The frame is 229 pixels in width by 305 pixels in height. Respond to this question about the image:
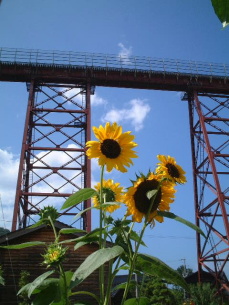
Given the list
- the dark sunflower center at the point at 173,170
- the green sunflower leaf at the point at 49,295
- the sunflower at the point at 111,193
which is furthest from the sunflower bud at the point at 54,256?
the dark sunflower center at the point at 173,170

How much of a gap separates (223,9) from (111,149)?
2.50 ft

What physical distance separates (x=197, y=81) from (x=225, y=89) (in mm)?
1414

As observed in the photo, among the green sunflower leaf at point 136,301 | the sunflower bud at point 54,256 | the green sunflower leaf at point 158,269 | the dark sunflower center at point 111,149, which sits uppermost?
the dark sunflower center at point 111,149

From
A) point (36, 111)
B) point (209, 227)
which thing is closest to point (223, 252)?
point (209, 227)

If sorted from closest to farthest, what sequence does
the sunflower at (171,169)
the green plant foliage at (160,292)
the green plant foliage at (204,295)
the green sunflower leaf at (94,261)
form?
the green sunflower leaf at (94,261), the sunflower at (171,169), the green plant foliage at (160,292), the green plant foliage at (204,295)

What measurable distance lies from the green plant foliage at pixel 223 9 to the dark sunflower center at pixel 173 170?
29.5 inches

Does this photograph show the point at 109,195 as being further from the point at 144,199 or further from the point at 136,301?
the point at 136,301

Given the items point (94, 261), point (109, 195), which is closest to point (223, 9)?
point (94, 261)

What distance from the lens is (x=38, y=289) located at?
926 millimetres

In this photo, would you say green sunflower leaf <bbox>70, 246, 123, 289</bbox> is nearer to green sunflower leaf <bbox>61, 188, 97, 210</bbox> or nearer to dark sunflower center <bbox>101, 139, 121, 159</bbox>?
green sunflower leaf <bbox>61, 188, 97, 210</bbox>

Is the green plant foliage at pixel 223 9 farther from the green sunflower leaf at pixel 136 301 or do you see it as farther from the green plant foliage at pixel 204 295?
the green plant foliage at pixel 204 295

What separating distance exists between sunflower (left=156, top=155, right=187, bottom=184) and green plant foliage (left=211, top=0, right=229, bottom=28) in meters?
0.71

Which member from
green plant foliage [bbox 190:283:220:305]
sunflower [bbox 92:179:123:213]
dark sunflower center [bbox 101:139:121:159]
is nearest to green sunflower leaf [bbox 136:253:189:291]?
sunflower [bbox 92:179:123:213]

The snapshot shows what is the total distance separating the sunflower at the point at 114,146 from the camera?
109 cm
